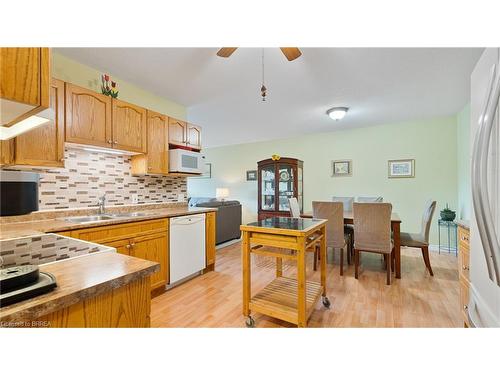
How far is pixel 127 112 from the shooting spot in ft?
7.60

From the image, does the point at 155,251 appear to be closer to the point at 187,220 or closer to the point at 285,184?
the point at 187,220

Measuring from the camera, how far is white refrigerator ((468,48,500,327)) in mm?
583

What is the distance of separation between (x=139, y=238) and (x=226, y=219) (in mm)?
2275

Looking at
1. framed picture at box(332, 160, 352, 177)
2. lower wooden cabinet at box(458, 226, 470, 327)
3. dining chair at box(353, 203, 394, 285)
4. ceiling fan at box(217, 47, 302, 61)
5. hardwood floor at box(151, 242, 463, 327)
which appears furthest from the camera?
framed picture at box(332, 160, 352, 177)

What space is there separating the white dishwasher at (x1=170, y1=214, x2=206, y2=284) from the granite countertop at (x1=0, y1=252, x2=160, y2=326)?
1.62m

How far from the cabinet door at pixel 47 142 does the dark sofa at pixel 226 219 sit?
244cm

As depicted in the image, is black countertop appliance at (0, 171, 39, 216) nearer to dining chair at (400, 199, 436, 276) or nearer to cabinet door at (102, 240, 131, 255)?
cabinet door at (102, 240, 131, 255)

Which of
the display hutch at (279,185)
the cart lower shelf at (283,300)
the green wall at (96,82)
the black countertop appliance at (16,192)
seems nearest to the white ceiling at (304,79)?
the green wall at (96,82)

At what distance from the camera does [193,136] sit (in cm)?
318

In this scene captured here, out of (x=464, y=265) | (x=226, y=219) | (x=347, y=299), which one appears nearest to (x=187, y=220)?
(x=226, y=219)

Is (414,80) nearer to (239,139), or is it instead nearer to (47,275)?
(47,275)

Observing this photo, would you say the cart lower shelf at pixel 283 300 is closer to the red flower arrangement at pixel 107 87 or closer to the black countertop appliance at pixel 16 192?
the black countertop appliance at pixel 16 192

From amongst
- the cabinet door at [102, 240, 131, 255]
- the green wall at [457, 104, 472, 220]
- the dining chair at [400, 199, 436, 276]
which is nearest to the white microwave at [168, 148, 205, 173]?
the cabinet door at [102, 240, 131, 255]

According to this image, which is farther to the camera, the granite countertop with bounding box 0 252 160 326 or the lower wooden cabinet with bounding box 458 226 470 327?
the lower wooden cabinet with bounding box 458 226 470 327
